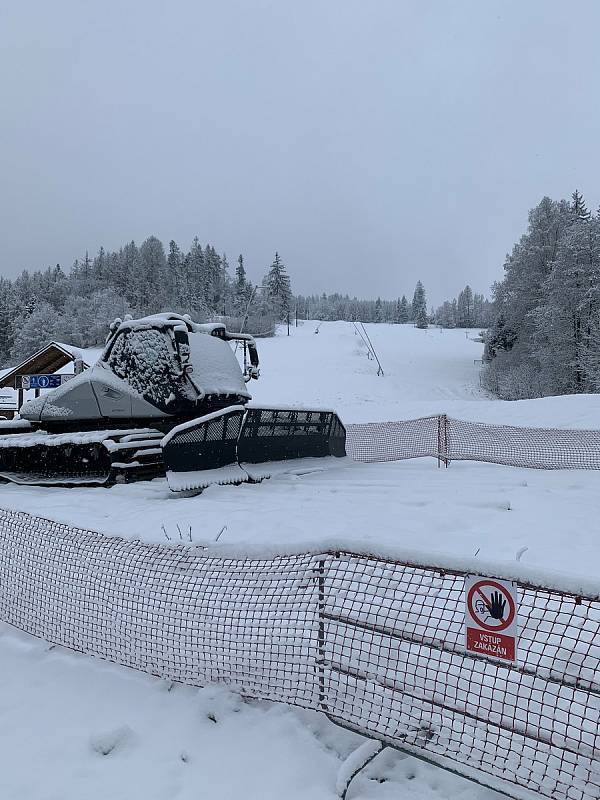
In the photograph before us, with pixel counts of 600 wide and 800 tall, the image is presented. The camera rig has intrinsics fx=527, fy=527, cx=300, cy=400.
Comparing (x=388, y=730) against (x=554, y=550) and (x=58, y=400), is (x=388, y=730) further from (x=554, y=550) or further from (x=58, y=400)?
(x=58, y=400)

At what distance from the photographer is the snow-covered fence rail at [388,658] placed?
7.38 feet

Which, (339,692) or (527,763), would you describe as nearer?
(527,763)

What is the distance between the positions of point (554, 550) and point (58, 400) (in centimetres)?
842

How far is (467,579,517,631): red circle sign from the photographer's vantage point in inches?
86.4

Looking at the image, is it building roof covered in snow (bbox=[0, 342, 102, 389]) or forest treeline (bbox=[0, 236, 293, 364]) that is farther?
forest treeline (bbox=[0, 236, 293, 364])

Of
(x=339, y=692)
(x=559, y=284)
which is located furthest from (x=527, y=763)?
(x=559, y=284)

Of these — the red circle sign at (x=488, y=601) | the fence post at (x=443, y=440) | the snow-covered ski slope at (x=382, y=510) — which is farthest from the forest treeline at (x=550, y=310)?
the red circle sign at (x=488, y=601)

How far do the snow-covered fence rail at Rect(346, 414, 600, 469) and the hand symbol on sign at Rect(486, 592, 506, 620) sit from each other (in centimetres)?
834

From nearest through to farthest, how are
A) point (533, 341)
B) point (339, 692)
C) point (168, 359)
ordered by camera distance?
point (339, 692), point (168, 359), point (533, 341)

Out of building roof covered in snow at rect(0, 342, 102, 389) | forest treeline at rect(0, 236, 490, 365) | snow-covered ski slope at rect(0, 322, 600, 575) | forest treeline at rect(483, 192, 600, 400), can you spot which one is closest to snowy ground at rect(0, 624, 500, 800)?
snow-covered ski slope at rect(0, 322, 600, 575)

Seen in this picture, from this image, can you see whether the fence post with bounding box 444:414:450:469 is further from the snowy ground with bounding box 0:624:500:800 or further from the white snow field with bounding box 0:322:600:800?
the snowy ground with bounding box 0:624:500:800

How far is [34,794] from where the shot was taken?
2346mm

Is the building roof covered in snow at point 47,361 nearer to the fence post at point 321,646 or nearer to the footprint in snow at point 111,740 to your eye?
the footprint in snow at point 111,740

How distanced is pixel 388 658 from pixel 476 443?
31.6ft
